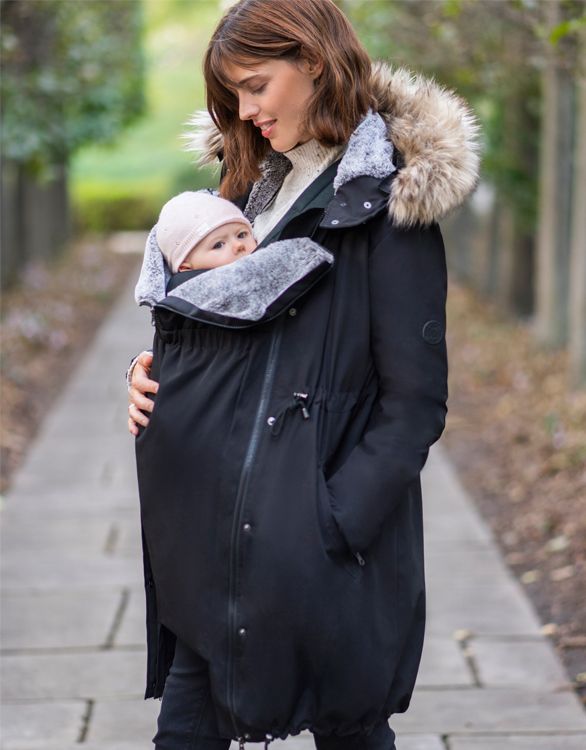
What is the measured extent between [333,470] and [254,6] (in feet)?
2.82

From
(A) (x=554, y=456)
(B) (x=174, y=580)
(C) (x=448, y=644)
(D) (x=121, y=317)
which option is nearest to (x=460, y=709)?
(C) (x=448, y=644)

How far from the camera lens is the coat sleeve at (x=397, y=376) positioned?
222cm

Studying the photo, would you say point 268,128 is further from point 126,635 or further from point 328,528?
point 126,635

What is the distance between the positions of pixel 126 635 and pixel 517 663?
136 centimetres

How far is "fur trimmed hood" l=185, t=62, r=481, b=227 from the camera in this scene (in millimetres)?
2197

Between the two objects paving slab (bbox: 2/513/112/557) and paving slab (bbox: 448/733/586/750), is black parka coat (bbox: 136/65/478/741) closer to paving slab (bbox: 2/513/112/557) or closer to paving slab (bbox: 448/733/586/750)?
paving slab (bbox: 448/733/586/750)

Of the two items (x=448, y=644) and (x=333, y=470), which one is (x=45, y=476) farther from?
(x=333, y=470)

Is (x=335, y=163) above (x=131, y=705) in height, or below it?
above

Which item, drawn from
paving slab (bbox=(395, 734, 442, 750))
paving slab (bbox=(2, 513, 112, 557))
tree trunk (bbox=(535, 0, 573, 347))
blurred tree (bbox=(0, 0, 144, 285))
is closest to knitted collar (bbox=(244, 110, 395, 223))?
paving slab (bbox=(395, 734, 442, 750))

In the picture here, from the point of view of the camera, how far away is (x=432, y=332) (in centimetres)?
224

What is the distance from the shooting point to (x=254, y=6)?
2.26 m

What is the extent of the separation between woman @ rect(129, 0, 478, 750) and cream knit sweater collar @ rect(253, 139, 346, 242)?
4 cm

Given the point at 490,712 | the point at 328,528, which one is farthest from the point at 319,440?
the point at 490,712

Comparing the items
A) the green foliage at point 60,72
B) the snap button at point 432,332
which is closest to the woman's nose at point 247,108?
the snap button at point 432,332
